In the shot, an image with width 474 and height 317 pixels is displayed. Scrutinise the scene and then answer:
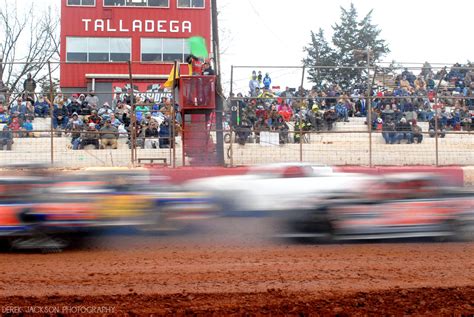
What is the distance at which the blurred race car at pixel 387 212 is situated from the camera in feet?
24.9

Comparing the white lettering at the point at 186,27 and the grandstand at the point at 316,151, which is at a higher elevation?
the white lettering at the point at 186,27

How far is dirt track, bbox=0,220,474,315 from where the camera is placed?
5281 mm

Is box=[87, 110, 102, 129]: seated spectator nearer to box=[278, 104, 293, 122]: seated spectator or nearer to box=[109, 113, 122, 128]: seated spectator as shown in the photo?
box=[109, 113, 122, 128]: seated spectator

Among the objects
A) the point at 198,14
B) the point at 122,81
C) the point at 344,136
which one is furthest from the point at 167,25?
the point at 344,136

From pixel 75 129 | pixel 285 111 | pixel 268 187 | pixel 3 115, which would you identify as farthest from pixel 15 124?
pixel 268 187

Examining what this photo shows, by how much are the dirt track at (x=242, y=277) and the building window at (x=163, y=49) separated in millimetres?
24015

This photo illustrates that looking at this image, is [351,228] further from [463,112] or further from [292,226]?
[463,112]

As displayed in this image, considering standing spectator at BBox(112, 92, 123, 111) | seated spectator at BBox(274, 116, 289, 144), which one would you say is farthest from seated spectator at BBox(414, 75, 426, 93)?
standing spectator at BBox(112, 92, 123, 111)

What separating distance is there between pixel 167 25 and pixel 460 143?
19917 millimetres

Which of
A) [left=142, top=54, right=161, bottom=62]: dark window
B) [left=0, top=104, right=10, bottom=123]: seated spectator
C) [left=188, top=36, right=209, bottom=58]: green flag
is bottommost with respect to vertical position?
[left=0, top=104, right=10, bottom=123]: seated spectator

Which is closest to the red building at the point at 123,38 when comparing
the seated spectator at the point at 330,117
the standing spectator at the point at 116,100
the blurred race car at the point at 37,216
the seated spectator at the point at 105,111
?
the standing spectator at the point at 116,100

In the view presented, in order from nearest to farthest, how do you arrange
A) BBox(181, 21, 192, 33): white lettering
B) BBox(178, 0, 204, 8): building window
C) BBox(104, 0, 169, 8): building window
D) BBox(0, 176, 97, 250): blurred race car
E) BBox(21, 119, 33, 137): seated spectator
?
BBox(0, 176, 97, 250): blurred race car
BBox(21, 119, 33, 137): seated spectator
BBox(104, 0, 169, 8): building window
BBox(181, 21, 192, 33): white lettering
BBox(178, 0, 204, 8): building window

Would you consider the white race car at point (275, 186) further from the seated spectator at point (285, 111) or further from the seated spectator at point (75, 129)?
the seated spectator at point (75, 129)

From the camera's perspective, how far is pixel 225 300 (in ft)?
17.7
